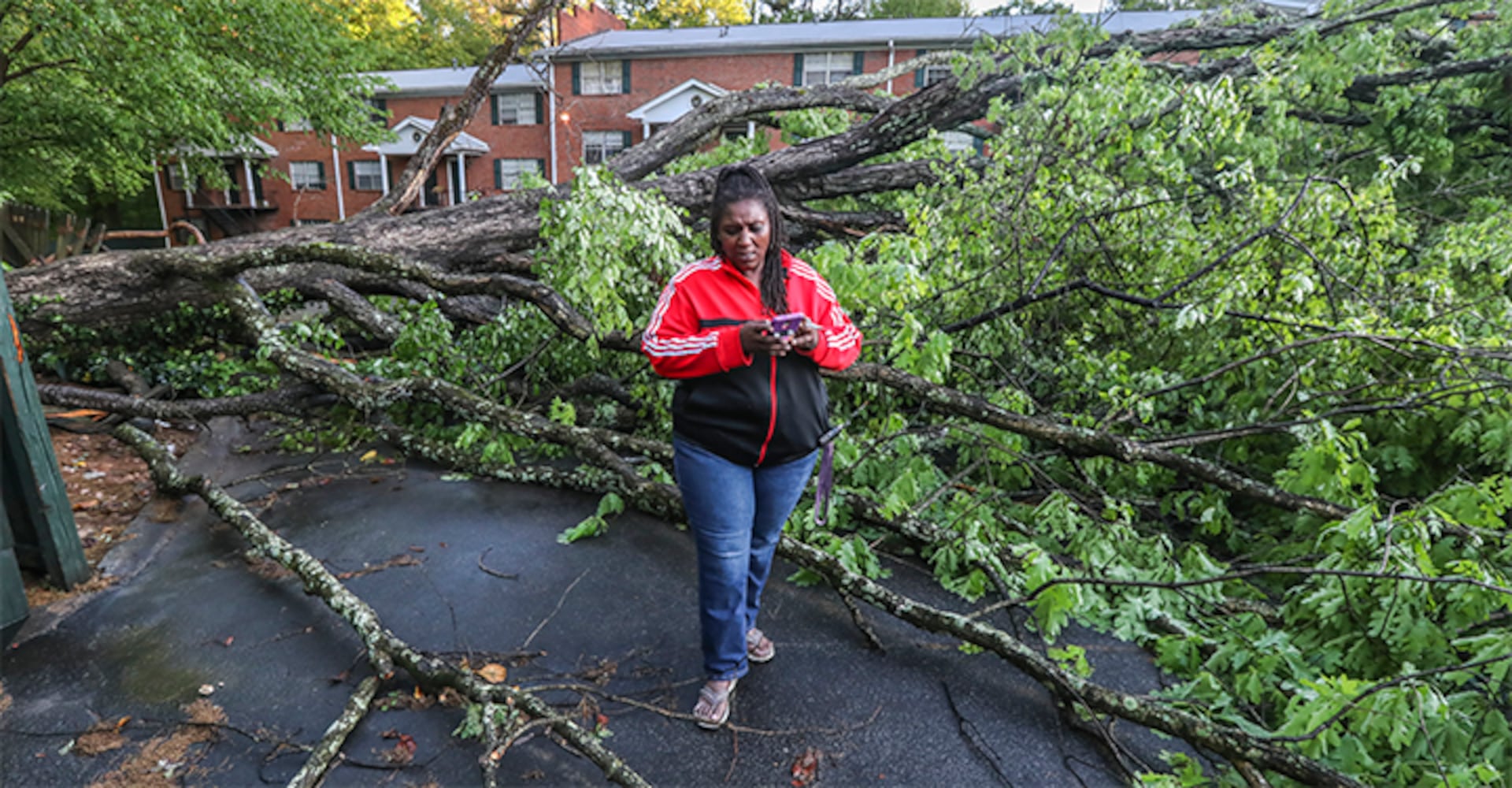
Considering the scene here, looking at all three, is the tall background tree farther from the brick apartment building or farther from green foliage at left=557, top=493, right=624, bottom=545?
green foliage at left=557, top=493, right=624, bottom=545

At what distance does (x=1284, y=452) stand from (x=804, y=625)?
2.74 metres

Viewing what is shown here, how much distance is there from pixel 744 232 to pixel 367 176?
27.1 meters

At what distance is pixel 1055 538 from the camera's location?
352cm

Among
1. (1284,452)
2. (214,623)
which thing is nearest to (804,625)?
(214,623)

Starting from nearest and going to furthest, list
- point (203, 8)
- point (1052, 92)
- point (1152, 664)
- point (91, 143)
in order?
point (1152, 664), point (1052, 92), point (203, 8), point (91, 143)

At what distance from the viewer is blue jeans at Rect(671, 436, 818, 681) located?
2180mm

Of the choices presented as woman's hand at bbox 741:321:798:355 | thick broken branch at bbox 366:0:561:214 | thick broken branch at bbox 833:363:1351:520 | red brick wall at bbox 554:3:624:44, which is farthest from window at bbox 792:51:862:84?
woman's hand at bbox 741:321:798:355

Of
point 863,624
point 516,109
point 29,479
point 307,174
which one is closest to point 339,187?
point 307,174

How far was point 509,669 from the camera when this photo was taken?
2648 mm

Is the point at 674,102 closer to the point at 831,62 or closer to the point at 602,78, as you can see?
the point at 602,78

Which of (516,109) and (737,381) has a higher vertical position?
(516,109)

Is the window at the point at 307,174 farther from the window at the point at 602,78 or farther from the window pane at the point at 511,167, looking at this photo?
the window at the point at 602,78

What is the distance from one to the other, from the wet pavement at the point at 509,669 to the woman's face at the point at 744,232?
1.60 metres

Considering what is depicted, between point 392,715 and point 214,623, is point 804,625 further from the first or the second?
point 214,623
